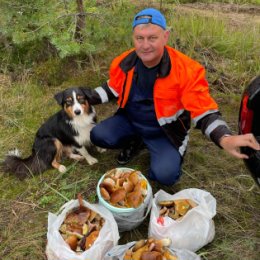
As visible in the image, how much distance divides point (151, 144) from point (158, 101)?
47 centimetres

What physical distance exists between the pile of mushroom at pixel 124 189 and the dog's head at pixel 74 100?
0.72 meters

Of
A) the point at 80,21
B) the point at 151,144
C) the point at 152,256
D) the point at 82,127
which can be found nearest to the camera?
the point at 152,256

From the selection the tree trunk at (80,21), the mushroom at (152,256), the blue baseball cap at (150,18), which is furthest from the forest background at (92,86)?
the blue baseball cap at (150,18)

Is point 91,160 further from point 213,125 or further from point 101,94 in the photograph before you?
point 213,125

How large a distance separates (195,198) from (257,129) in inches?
27.2

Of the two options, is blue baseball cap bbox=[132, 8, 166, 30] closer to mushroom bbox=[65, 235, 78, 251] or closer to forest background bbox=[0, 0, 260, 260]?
forest background bbox=[0, 0, 260, 260]

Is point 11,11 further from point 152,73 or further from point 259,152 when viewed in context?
point 259,152

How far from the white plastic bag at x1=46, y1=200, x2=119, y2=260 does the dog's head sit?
3.08 ft

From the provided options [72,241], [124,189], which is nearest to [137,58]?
[124,189]

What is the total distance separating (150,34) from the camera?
265 centimetres

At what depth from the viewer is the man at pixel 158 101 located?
2645mm

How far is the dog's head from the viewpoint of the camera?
10.6 feet

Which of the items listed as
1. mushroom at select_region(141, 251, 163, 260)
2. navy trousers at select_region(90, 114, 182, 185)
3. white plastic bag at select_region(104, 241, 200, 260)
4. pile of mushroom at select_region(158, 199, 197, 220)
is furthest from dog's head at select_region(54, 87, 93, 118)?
mushroom at select_region(141, 251, 163, 260)

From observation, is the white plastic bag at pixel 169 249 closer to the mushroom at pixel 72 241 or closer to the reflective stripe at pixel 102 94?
the mushroom at pixel 72 241
